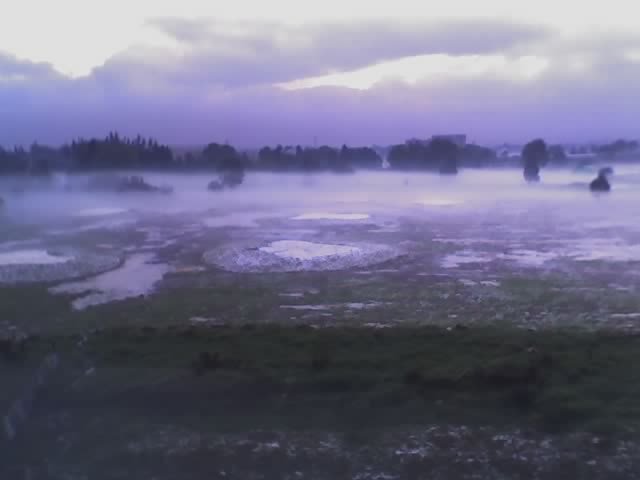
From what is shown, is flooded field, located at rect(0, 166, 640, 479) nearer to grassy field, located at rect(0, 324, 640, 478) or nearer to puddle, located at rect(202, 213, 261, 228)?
grassy field, located at rect(0, 324, 640, 478)

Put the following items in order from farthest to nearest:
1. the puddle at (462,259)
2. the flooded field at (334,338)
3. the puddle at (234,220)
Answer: the puddle at (234,220)
the puddle at (462,259)
the flooded field at (334,338)

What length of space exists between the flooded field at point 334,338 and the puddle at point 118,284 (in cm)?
8

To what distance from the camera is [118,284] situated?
40.0 feet

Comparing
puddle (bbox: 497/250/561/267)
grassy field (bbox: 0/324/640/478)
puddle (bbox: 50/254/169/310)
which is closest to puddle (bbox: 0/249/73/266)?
puddle (bbox: 50/254/169/310)

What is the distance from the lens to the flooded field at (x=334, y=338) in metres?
4.80

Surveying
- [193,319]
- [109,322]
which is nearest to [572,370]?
[193,319]

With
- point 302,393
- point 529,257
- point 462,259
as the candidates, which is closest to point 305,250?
point 462,259

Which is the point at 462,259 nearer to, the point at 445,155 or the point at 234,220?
the point at 234,220

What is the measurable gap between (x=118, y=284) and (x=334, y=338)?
599cm

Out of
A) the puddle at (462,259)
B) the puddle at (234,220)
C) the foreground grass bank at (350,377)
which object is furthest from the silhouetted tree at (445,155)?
the foreground grass bank at (350,377)

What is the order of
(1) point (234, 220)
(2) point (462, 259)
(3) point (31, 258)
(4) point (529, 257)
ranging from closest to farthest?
(2) point (462, 259) < (4) point (529, 257) < (3) point (31, 258) < (1) point (234, 220)

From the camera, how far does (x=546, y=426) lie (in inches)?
201

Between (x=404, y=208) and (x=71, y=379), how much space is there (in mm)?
20860

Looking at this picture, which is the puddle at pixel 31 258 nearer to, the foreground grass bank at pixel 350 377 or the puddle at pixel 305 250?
the puddle at pixel 305 250
